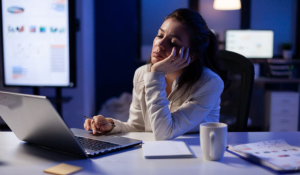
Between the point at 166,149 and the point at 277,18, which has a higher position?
the point at 277,18

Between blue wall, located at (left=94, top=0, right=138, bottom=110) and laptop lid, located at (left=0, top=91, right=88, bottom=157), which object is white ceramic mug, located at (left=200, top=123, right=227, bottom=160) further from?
blue wall, located at (left=94, top=0, right=138, bottom=110)

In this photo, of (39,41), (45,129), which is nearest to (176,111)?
(45,129)

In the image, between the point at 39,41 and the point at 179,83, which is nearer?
the point at 179,83

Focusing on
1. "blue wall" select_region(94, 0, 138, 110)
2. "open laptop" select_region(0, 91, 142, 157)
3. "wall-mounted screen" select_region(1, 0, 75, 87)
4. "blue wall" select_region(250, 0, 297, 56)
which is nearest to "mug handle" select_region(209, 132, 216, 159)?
"open laptop" select_region(0, 91, 142, 157)

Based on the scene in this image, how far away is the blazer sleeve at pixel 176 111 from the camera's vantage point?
1128 mm

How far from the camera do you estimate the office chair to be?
1.46m

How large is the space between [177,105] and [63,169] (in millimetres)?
640

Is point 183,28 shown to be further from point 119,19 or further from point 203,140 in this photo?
point 119,19

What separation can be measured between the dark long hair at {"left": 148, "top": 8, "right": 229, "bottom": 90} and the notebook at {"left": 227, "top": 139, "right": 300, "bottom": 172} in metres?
0.42

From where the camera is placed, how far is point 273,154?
0.87 m

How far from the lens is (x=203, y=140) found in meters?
0.87

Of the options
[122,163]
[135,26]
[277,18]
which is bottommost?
[122,163]

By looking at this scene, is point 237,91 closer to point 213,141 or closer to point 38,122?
point 213,141

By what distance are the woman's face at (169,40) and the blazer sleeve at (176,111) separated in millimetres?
110
